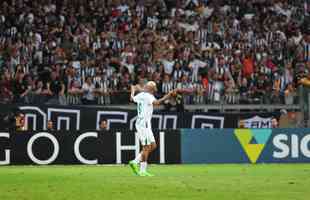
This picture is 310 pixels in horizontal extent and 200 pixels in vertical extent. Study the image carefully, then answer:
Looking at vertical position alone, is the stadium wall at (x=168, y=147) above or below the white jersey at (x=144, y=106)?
below

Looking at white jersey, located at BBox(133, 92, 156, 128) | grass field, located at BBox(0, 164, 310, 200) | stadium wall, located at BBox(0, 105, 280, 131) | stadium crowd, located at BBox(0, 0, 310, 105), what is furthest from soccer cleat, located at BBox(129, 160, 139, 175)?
stadium crowd, located at BBox(0, 0, 310, 105)

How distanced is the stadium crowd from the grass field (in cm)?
691

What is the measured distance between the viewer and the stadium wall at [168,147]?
26.9 meters

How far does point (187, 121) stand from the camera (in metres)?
30.1

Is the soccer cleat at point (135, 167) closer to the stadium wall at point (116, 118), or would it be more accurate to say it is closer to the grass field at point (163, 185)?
the grass field at point (163, 185)

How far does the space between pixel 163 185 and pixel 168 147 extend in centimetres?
1002

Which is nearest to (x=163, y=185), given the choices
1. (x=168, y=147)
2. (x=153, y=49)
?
(x=168, y=147)

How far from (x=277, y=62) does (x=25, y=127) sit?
1137 cm

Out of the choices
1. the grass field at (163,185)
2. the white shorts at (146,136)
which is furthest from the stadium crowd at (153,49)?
the white shorts at (146,136)

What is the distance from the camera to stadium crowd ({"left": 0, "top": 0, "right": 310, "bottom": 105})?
99.2 feet

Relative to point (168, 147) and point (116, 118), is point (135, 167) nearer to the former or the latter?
point (168, 147)

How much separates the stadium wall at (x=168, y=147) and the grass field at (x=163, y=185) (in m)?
3.58

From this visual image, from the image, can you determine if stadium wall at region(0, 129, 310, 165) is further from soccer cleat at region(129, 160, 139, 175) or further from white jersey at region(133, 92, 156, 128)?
soccer cleat at region(129, 160, 139, 175)

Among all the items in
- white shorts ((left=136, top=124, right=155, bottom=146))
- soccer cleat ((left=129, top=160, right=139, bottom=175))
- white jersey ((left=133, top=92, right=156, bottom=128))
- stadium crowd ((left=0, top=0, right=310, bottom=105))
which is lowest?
soccer cleat ((left=129, top=160, right=139, bottom=175))
